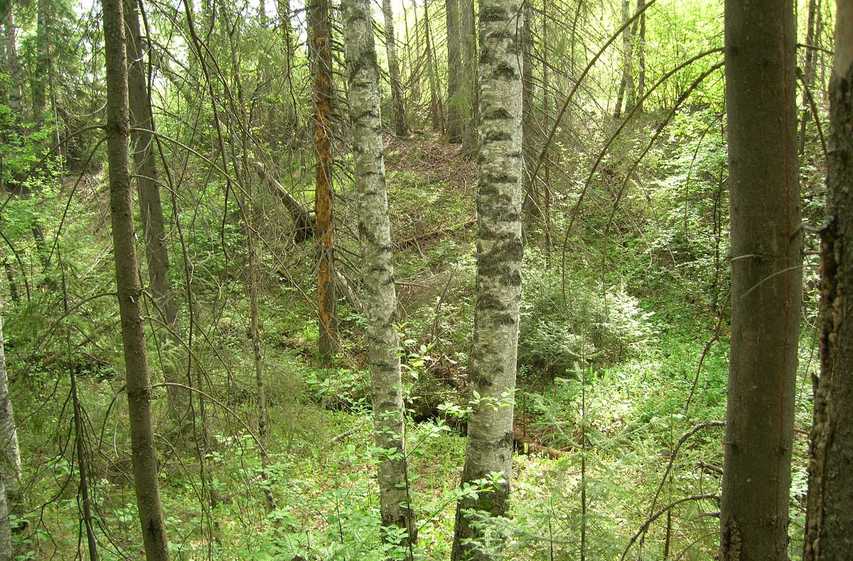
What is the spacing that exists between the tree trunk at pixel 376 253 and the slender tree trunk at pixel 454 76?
314cm

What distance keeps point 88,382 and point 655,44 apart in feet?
48.2

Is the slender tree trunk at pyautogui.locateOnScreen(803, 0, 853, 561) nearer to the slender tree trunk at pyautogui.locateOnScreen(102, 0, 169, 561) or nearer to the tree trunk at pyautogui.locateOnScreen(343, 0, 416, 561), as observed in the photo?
the slender tree trunk at pyautogui.locateOnScreen(102, 0, 169, 561)

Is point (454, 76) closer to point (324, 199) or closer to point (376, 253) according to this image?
point (324, 199)

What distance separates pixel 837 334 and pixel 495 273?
126 inches

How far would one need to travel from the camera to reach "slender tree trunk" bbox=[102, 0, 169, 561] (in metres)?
1.68

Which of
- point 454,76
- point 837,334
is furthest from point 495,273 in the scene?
point 454,76

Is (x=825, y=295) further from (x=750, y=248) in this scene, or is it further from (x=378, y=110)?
(x=378, y=110)

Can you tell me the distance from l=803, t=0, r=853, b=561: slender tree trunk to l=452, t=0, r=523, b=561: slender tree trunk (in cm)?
300

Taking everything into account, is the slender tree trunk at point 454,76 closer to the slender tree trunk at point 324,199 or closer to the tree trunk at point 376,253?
the slender tree trunk at point 324,199

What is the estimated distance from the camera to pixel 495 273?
4168 mm

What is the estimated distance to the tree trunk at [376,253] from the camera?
14.1 ft

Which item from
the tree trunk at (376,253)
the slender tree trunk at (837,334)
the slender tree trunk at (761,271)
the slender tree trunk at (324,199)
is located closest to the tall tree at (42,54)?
the tree trunk at (376,253)

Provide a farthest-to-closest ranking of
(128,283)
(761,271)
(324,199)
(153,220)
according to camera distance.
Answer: (324,199), (153,220), (128,283), (761,271)

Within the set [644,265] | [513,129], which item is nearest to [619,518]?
[513,129]
